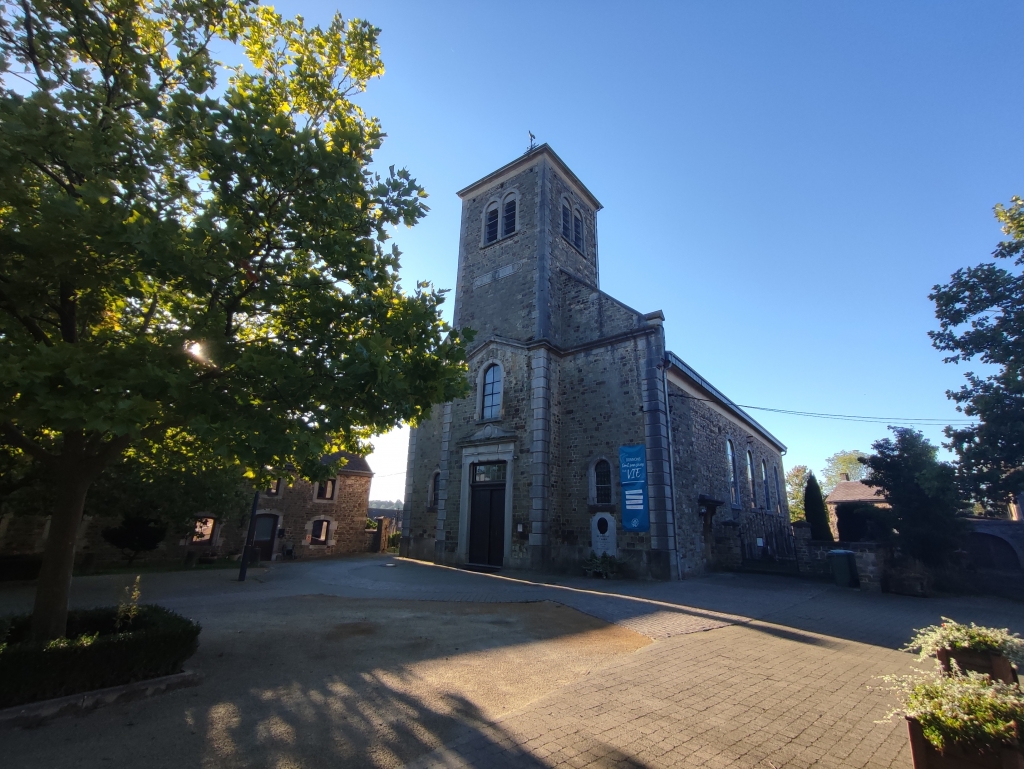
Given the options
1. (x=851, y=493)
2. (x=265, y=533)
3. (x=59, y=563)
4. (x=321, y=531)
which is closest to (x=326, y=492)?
(x=321, y=531)

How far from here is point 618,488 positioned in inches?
614

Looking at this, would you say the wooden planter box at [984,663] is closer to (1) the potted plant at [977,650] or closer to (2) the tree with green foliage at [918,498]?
(1) the potted plant at [977,650]

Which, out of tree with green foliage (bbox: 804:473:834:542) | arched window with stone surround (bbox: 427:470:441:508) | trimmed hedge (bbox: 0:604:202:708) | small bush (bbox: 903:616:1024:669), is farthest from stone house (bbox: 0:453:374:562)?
tree with green foliage (bbox: 804:473:834:542)

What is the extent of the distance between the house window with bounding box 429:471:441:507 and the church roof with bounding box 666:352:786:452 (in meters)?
10.5

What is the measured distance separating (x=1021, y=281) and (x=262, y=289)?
68.2 ft

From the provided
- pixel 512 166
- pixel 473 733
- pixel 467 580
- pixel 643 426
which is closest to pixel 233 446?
pixel 473 733

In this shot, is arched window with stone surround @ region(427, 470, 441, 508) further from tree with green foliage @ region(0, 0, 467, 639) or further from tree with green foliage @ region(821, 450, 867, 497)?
tree with green foliage @ region(821, 450, 867, 497)

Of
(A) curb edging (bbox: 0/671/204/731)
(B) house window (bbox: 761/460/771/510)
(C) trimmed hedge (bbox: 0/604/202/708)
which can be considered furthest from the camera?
(B) house window (bbox: 761/460/771/510)

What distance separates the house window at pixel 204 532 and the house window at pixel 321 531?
4.82m

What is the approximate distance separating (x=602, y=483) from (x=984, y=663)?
1160 centimetres

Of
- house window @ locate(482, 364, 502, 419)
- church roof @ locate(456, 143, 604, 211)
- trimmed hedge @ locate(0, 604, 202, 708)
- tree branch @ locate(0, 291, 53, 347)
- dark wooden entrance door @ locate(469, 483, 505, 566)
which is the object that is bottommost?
trimmed hedge @ locate(0, 604, 202, 708)

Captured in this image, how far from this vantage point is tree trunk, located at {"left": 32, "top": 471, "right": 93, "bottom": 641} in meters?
5.10

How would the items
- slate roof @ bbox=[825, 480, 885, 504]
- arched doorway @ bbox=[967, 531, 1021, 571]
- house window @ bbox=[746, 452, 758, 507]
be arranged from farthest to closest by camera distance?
slate roof @ bbox=[825, 480, 885, 504]
house window @ bbox=[746, 452, 758, 507]
arched doorway @ bbox=[967, 531, 1021, 571]

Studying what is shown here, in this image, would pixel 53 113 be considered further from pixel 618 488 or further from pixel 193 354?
pixel 618 488
